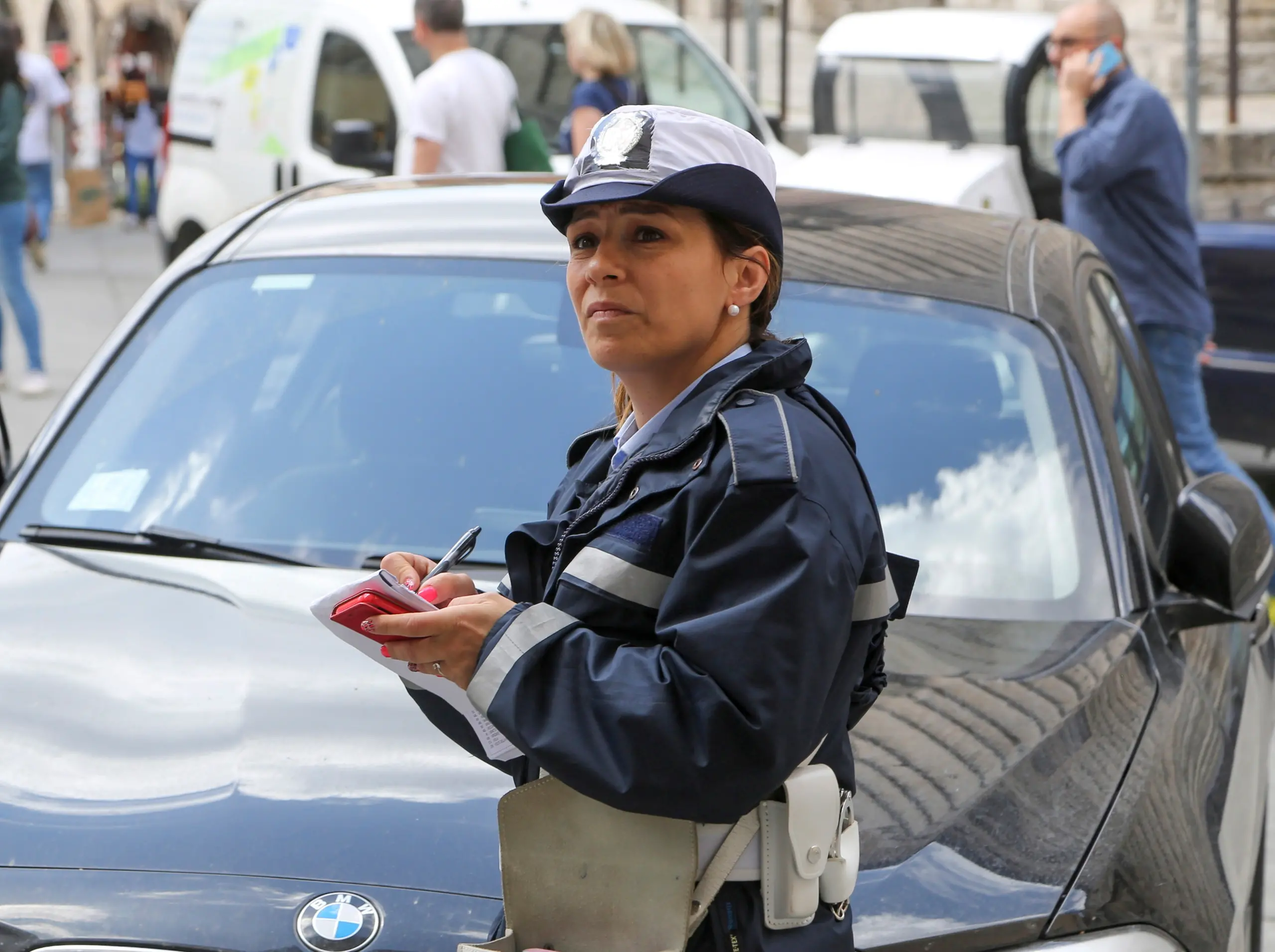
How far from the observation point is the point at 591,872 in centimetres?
168

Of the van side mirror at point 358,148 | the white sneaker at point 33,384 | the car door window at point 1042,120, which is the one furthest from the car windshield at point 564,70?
the white sneaker at point 33,384

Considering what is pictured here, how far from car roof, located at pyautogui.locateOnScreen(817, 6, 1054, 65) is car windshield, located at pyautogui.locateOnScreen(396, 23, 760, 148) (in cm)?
102

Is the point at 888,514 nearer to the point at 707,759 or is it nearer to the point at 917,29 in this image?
the point at 707,759

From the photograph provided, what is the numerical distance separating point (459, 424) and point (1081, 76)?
440 centimetres

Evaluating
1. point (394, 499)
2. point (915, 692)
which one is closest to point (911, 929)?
point (915, 692)

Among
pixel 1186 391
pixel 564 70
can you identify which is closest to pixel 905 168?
pixel 564 70

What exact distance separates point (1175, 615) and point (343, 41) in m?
7.38

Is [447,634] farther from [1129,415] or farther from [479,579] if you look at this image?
[1129,415]

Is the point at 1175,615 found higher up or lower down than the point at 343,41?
lower down

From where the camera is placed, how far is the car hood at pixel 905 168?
954 cm

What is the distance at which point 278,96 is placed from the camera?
9750 mm

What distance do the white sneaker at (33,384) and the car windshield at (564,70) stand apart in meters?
2.45

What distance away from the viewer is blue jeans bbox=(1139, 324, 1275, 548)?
6266mm

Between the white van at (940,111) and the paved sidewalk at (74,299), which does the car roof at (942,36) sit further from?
the paved sidewalk at (74,299)
